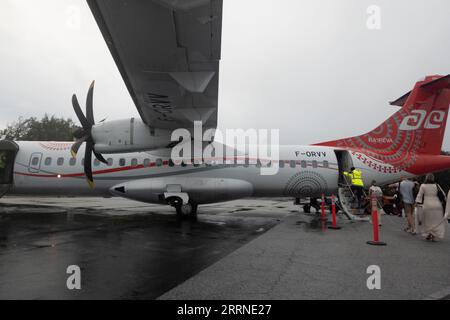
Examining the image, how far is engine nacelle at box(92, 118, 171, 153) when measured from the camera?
11.1 metres

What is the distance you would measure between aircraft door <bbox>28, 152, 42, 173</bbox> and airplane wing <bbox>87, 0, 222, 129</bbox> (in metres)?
6.55

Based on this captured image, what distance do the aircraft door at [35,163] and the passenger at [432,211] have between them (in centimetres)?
1442

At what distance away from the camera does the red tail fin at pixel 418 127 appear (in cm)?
1366

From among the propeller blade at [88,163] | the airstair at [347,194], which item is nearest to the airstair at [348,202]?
the airstair at [347,194]

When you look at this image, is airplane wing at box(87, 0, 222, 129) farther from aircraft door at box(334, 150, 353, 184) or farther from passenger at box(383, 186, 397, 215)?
passenger at box(383, 186, 397, 215)

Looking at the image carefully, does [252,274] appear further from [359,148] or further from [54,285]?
[359,148]

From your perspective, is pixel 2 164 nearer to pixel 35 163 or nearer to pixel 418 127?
pixel 35 163

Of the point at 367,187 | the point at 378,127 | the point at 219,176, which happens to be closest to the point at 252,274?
the point at 219,176

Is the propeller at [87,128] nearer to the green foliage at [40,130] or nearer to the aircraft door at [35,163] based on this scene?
the aircraft door at [35,163]

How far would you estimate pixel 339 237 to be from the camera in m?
8.76

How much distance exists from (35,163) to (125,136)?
5.30 meters

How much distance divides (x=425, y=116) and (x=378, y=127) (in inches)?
76.2

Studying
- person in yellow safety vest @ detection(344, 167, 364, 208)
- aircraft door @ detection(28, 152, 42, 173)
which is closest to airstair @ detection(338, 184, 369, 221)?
person in yellow safety vest @ detection(344, 167, 364, 208)
